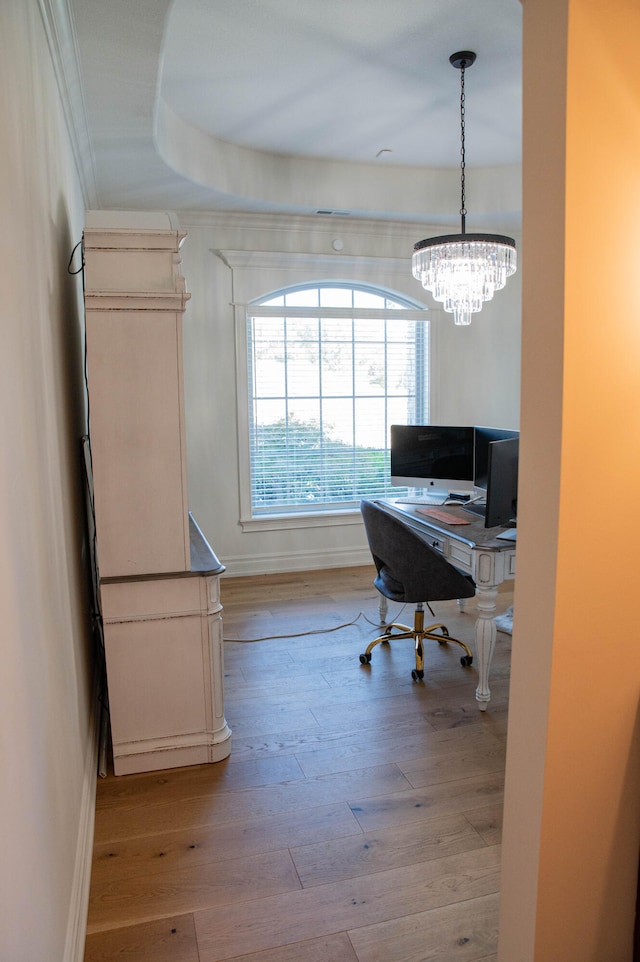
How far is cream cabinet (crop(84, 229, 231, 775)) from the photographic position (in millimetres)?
2561

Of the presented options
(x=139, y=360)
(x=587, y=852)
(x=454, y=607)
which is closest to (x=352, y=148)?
(x=139, y=360)

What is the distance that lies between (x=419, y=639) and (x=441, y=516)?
69 cm

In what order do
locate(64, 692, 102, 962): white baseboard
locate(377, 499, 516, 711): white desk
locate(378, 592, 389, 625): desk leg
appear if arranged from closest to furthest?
locate(64, 692, 102, 962): white baseboard
locate(377, 499, 516, 711): white desk
locate(378, 592, 389, 625): desk leg

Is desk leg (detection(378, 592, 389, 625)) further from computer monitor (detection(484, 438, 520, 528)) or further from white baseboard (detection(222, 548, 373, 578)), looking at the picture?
white baseboard (detection(222, 548, 373, 578))

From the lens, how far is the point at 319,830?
93.6 inches

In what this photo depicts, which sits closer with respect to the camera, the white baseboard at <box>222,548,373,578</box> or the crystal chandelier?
the crystal chandelier

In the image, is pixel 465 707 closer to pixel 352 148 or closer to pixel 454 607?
pixel 454 607

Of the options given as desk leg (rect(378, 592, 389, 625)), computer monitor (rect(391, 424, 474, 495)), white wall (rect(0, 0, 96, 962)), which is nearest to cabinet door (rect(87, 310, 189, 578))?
white wall (rect(0, 0, 96, 962))

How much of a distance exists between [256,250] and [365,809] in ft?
13.4

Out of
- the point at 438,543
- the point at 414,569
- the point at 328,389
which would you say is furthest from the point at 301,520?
the point at 414,569

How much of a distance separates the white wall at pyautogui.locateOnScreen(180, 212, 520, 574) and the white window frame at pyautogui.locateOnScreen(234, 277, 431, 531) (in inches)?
1.6

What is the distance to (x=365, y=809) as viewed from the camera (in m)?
2.49

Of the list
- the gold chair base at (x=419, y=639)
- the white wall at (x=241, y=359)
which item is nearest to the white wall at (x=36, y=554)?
the gold chair base at (x=419, y=639)

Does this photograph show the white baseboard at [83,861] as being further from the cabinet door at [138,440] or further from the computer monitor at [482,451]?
the computer monitor at [482,451]
